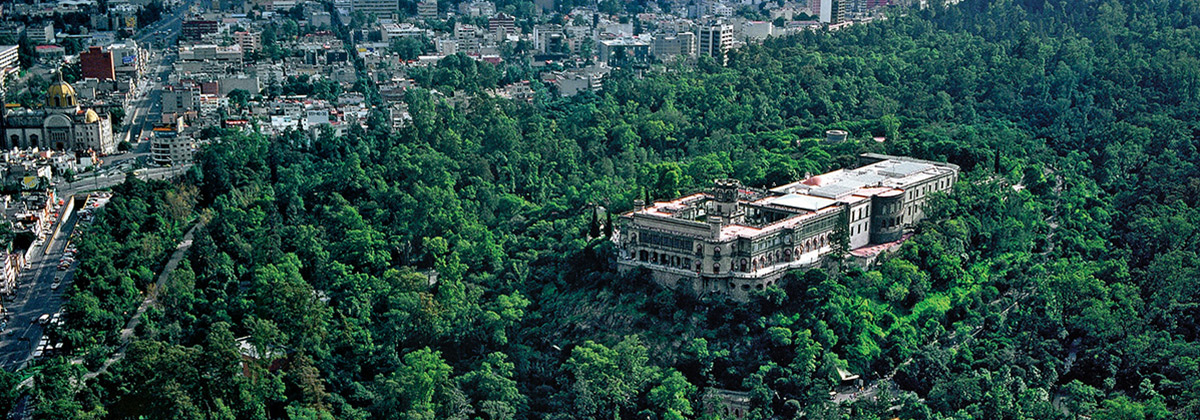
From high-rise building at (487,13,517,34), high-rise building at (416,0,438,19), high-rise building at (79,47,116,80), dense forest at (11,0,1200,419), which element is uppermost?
high-rise building at (416,0,438,19)

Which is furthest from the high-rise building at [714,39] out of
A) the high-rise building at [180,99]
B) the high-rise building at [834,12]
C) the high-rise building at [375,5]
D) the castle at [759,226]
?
the castle at [759,226]

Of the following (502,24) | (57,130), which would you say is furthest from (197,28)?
(57,130)

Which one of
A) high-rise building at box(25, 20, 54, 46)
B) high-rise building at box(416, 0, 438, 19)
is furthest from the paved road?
high-rise building at box(416, 0, 438, 19)

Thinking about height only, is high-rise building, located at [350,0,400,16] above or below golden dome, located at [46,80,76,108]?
above

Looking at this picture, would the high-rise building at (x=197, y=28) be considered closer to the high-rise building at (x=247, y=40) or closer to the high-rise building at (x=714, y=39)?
the high-rise building at (x=247, y=40)

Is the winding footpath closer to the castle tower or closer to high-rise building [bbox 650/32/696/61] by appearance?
the castle tower

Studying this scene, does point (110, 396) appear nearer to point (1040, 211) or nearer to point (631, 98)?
point (1040, 211)

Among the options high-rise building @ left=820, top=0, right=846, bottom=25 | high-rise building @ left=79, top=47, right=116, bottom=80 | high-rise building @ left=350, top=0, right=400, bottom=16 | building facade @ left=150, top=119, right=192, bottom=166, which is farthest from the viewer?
high-rise building @ left=350, top=0, right=400, bottom=16

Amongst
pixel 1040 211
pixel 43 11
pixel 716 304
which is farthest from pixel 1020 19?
pixel 43 11
